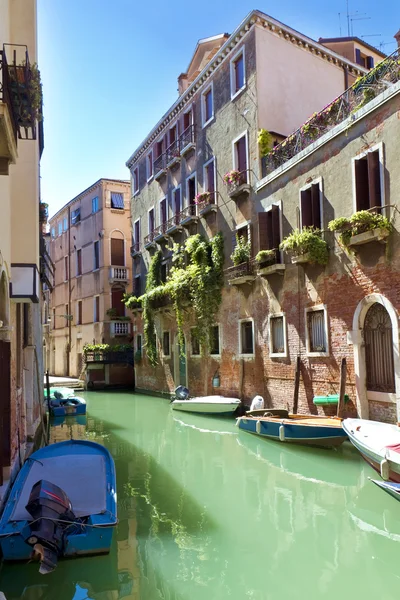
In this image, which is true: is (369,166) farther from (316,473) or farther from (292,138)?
(316,473)

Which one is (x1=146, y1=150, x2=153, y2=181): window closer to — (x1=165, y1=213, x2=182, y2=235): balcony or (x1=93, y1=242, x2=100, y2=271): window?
(x1=165, y1=213, x2=182, y2=235): balcony

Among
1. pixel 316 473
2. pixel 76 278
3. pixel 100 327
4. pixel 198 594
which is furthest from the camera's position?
pixel 76 278

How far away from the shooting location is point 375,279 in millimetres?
9805

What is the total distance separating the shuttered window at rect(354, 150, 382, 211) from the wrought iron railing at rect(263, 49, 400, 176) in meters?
1.16

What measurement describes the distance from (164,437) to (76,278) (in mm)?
19531

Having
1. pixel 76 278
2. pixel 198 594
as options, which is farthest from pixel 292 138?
pixel 76 278

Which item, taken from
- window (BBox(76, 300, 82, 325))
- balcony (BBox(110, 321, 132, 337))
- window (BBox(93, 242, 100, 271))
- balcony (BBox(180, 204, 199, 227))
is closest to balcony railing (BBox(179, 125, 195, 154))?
balcony (BBox(180, 204, 199, 227))

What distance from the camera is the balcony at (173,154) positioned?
1942cm

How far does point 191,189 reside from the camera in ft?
61.8

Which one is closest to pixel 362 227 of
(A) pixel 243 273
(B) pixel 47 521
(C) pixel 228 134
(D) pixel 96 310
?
(A) pixel 243 273

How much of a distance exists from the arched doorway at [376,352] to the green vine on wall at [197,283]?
659 cm

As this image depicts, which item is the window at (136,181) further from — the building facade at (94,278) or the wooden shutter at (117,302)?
the wooden shutter at (117,302)

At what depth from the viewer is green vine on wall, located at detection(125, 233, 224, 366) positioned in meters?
16.2

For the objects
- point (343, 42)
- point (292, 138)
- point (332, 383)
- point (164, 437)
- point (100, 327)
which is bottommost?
point (164, 437)
